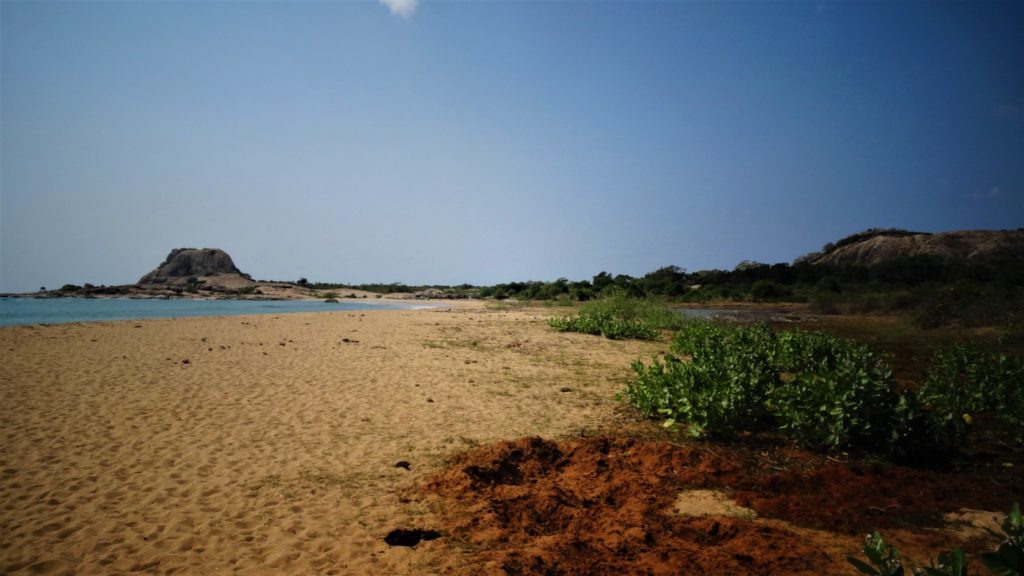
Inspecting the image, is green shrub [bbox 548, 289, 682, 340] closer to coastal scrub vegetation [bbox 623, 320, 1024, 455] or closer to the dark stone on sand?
coastal scrub vegetation [bbox 623, 320, 1024, 455]

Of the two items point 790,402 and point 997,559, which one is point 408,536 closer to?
point 997,559

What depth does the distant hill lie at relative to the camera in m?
50.0

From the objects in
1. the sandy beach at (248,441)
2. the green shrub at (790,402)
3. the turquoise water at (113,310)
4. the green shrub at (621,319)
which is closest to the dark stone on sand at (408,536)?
the sandy beach at (248,441)

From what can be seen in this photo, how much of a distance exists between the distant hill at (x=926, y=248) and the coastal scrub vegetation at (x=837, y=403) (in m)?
49.7

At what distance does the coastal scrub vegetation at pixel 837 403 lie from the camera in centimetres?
570

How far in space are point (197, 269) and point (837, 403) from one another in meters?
105

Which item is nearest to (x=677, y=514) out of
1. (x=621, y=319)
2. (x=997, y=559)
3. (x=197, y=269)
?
(x=997, y=559)

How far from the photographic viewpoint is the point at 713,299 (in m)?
55.0

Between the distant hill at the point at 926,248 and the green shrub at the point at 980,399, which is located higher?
the distant hill at the point at 926,248

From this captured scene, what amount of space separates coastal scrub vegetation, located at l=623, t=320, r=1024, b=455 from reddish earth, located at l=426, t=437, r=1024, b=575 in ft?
1.53

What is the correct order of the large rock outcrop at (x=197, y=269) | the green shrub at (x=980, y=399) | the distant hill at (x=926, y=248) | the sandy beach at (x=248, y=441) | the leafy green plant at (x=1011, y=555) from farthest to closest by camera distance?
the large rock outcrop at (x=197, y=269), the distant hill at (x=926, y=248), the green shrub at (x=980, y=399), the sandy beach at (x=248, y=441), the leafy green plant at (x=1011, y=555)

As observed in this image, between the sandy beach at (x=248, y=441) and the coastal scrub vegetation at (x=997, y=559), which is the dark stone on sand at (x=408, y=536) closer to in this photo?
the sandy beach at (x=248, y=441)

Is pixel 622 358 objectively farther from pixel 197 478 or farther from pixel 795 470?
pixel 197 478

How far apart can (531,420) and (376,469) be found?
3.16m
